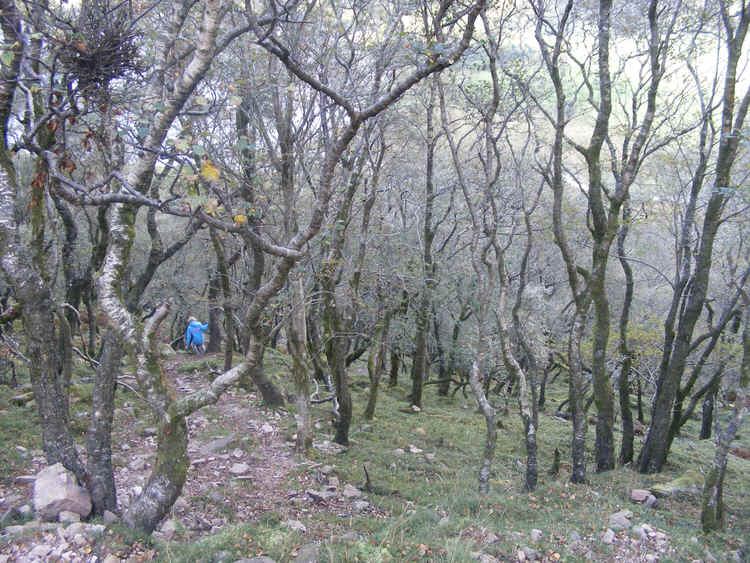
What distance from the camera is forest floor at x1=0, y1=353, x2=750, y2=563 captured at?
4.48 meters

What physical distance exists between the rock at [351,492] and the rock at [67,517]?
343 cm

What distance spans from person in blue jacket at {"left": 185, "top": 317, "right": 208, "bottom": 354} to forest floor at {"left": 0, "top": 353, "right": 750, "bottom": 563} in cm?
610

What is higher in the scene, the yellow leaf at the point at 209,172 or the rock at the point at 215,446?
the yellow leaf at the point at 209,172

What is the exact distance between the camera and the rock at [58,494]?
4504 millimetres

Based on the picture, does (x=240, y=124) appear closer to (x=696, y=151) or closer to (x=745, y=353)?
(x=745, y=353)

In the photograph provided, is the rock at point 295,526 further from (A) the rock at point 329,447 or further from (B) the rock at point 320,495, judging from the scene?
(A) the rock at point 329,447

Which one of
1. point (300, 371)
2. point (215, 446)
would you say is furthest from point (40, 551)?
point (300, 371)

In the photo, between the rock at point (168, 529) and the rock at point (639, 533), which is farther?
the rock at point (639, 533)

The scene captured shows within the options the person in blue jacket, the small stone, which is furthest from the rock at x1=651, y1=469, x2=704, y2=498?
the person in blue jacket

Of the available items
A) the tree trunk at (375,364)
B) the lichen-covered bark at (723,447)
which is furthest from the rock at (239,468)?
the lichen-covered bark at (723,447)

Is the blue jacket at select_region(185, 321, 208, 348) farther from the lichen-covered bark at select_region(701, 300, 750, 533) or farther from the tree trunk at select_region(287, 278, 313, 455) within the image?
the lichen-covered bark at select_region(701, 300, 750, 533)

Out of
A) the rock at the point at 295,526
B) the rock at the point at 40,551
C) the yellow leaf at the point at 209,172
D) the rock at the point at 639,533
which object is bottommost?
the rock at the point at 295,526

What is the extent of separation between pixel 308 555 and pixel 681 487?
20.7 ft

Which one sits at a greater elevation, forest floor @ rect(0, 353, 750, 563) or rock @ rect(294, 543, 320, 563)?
rock @ rect(294, 543, 320, 563)
